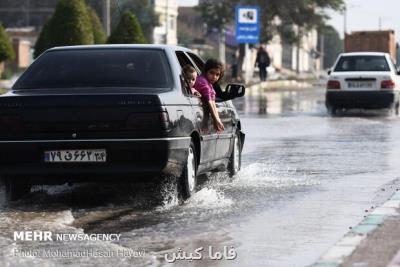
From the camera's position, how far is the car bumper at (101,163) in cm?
965

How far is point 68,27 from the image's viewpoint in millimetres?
42469

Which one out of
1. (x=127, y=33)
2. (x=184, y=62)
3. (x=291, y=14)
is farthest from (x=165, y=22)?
(x=184, y=62)

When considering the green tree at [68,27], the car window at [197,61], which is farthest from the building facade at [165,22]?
the car window at [197,61]

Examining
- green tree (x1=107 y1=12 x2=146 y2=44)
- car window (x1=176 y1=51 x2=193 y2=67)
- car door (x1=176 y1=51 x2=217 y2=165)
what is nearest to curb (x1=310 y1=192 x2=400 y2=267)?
car door (x1=176 y1=51 x2=217 y2=165)

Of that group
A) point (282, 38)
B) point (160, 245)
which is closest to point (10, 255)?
point (160, 245)

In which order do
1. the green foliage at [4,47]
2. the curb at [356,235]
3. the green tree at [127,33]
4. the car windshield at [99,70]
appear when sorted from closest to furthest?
the curb at [356,235], the car windshield at [99,70], the green tree at [127,33], the green foliage at [4,47]

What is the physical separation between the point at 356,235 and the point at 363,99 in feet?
65.6

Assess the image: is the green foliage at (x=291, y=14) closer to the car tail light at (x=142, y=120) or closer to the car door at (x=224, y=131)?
the car door at (x=224, y=131)

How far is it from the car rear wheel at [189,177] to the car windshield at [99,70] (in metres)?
0.66

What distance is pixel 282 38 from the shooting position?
265ft

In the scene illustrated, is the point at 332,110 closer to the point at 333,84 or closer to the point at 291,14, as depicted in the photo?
the point at 333,84

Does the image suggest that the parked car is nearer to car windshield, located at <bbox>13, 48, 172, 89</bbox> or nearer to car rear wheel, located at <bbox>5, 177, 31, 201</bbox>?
car windshield, located at <bbox>13, 48, 172, 89</bbox>

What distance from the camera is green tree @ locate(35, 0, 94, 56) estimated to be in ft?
139

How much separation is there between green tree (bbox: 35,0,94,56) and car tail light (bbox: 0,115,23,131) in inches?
1277
